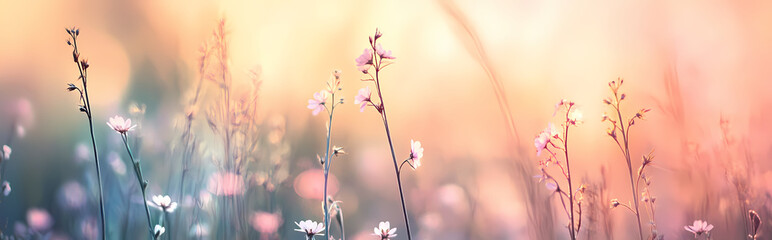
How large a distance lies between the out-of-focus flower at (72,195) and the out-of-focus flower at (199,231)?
434 mm

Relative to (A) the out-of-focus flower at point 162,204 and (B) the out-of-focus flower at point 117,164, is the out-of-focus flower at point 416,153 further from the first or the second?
(B) the out-of-focus flower at point 117,164

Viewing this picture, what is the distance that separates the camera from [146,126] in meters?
1.85

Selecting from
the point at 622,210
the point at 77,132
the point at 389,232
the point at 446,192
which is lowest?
the point at 389,232

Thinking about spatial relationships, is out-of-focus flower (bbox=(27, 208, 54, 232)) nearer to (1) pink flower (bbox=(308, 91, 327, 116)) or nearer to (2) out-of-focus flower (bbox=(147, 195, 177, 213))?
(2) out-of-focus flower (bbox=(147, 195, 177, 213))

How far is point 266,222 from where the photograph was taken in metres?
1.57

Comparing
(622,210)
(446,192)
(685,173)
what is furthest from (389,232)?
(685,173)

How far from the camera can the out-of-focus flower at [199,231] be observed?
1546 mm

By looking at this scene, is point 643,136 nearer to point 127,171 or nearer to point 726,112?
point 726,112

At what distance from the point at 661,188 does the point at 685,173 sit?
115mm

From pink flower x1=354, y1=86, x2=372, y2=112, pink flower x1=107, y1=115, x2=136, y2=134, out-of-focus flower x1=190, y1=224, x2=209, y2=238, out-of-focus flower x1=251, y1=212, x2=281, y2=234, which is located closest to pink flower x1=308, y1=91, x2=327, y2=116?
pink flower x1=354, y1=86, x2=372, y2=112

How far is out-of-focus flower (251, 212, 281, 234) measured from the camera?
1.55m

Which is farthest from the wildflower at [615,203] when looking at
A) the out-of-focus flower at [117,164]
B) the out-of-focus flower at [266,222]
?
the out-of-focus flower at [117,164]

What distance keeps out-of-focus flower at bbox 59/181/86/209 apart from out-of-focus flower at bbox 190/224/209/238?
17.1 inches

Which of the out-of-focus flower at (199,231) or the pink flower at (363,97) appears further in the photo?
the out-of-focus flower at (199,231)
